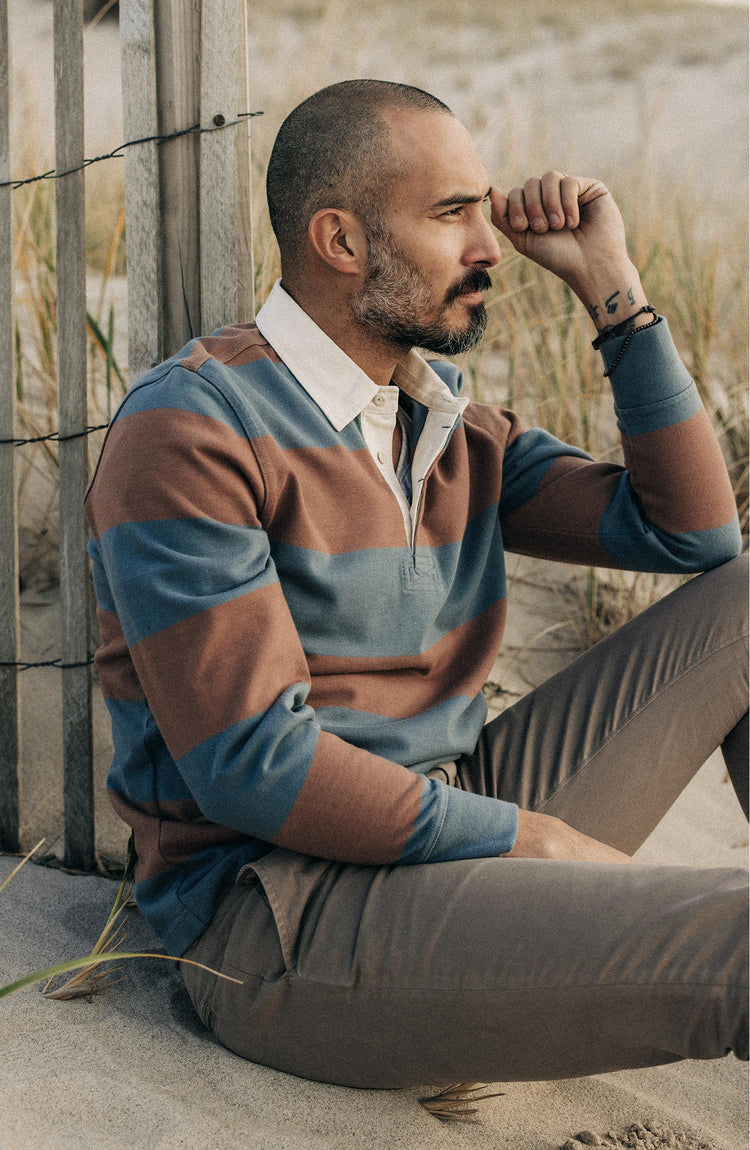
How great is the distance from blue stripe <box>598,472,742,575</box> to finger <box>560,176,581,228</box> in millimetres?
541

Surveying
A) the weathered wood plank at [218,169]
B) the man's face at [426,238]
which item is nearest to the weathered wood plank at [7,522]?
the weathered wood plank at [218,169]

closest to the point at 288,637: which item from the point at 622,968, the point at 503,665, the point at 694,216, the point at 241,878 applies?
the point at 241,878

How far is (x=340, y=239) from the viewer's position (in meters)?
1.86

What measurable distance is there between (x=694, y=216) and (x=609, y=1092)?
452 cm

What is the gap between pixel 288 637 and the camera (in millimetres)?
1570

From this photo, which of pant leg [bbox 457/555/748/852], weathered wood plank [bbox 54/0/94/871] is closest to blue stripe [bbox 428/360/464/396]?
pant leg [bbox 457/555/748/852]

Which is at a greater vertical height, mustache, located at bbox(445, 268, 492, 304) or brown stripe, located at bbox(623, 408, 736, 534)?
mustache, located at bbox(445, 268, 492, 304)

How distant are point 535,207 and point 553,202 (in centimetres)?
4

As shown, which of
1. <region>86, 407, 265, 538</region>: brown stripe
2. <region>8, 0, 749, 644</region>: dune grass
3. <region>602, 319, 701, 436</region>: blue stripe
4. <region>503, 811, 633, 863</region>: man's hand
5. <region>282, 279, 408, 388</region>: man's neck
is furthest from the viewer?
<region>8, 0, 749, 644</region>: dune grass

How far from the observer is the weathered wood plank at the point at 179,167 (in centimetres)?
205

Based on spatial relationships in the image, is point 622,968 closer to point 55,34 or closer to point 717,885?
point 717,885

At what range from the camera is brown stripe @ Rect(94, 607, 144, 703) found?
1.73 meters

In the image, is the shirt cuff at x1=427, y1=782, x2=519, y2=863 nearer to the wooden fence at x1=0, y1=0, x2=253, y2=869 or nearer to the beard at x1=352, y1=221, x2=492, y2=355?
the beard at x1=352, y1=221, x2=492, y2=355

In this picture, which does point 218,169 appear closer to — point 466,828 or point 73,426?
point 73,426
